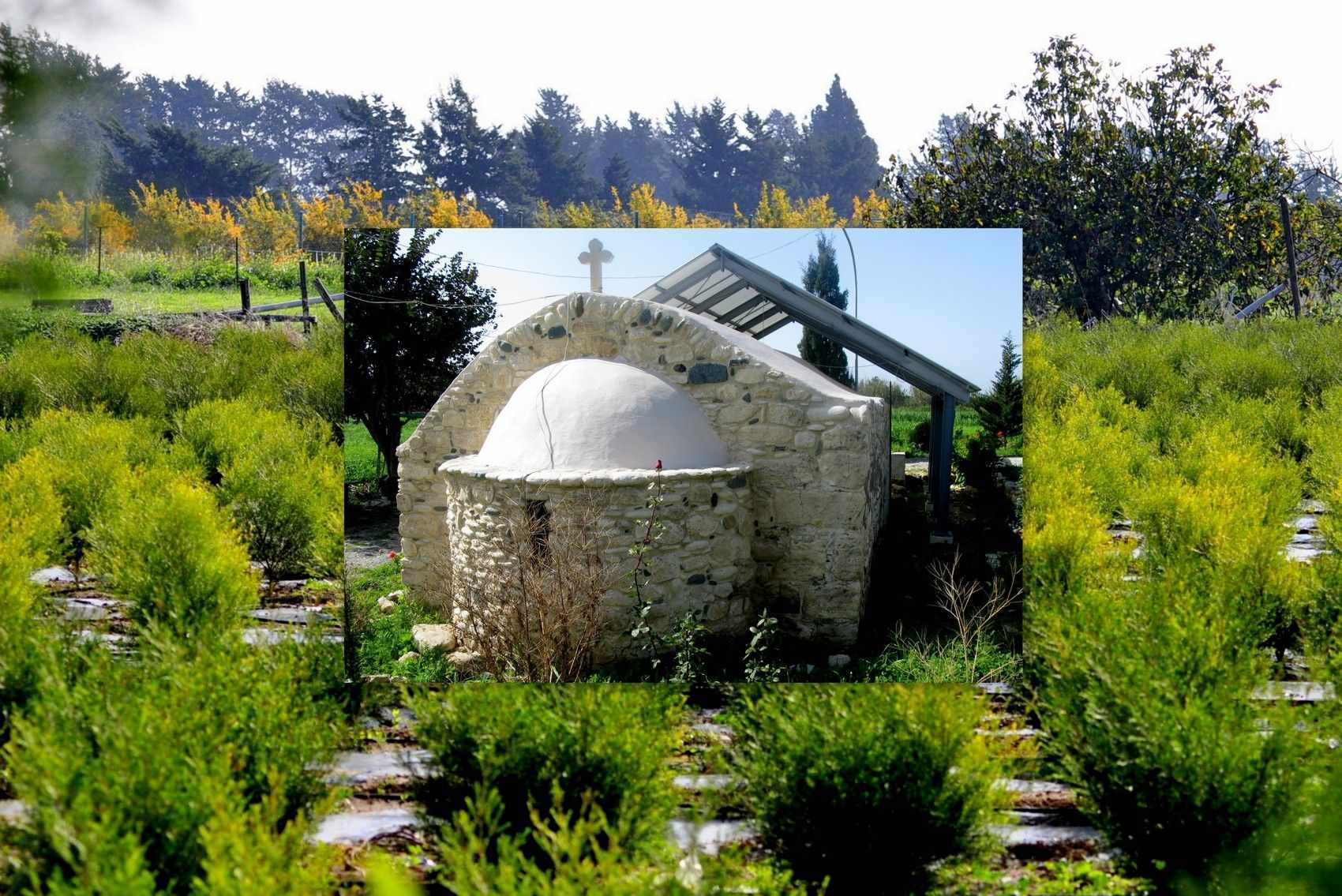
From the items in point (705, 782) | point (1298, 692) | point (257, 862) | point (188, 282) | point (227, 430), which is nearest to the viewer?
point (257, 862)

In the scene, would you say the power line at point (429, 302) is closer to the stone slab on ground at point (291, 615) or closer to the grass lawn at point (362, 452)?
the grass lawn at point (362, 452)

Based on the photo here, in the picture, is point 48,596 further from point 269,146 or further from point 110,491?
point 269,146

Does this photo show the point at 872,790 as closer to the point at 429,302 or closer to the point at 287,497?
the point at 429,302

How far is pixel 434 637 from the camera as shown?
18.2 feet

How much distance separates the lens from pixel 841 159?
25.7 meters

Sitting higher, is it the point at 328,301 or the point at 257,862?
the point at 328,301

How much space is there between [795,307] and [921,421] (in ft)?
3.08

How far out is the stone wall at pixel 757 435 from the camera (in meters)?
5.45

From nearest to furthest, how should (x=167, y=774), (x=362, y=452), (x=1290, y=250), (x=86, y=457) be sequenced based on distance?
1. (x=167, y=774)
2. (x=362, y=452)
3. (x=86, y=457)
4. (x=1290, y=250)

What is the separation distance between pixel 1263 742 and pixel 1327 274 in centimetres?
1419

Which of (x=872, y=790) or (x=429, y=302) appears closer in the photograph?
(x=872, y=790)

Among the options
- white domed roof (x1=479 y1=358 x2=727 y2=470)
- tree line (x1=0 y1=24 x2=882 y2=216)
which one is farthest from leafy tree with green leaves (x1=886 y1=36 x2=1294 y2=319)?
white domed roof (x1=479 y1=358 x2=727 y2=470)

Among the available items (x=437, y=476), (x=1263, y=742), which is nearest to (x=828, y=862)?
(x=1263, y=742)

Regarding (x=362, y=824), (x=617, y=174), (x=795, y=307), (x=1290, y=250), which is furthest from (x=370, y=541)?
(x=617, y=174)
